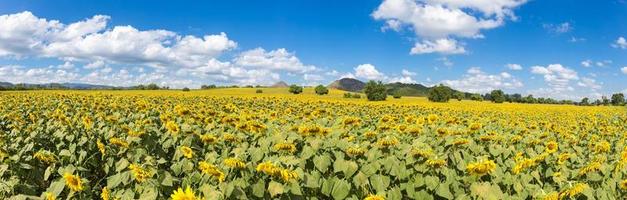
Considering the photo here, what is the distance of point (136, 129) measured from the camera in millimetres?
7645

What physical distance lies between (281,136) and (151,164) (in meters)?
2.06

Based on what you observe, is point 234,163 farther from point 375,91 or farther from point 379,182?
point 375,91

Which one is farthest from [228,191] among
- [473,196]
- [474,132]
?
[474,132]

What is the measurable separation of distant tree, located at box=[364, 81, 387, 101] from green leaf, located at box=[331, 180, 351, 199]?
65985mm

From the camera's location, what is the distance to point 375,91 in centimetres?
7125

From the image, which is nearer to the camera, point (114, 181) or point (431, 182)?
point (114, 181)

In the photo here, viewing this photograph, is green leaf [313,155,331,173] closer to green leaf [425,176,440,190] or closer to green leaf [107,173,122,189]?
green leaf [425,176,440,190]

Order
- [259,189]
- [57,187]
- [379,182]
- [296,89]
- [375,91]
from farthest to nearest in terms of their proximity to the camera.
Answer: [296,89] → [375,91] → [379,182] → [57,187] → [259,189]

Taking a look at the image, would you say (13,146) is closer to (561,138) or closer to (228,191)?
(228,191)

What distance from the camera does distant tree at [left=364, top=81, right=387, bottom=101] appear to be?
70188 millimetres

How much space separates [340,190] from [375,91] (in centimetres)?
6747

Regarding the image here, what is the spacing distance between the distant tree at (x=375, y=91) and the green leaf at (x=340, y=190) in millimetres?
65985

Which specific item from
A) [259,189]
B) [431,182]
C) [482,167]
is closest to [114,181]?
[259,189]

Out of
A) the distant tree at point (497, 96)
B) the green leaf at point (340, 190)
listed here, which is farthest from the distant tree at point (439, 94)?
the green leaf at point (340, 190)
